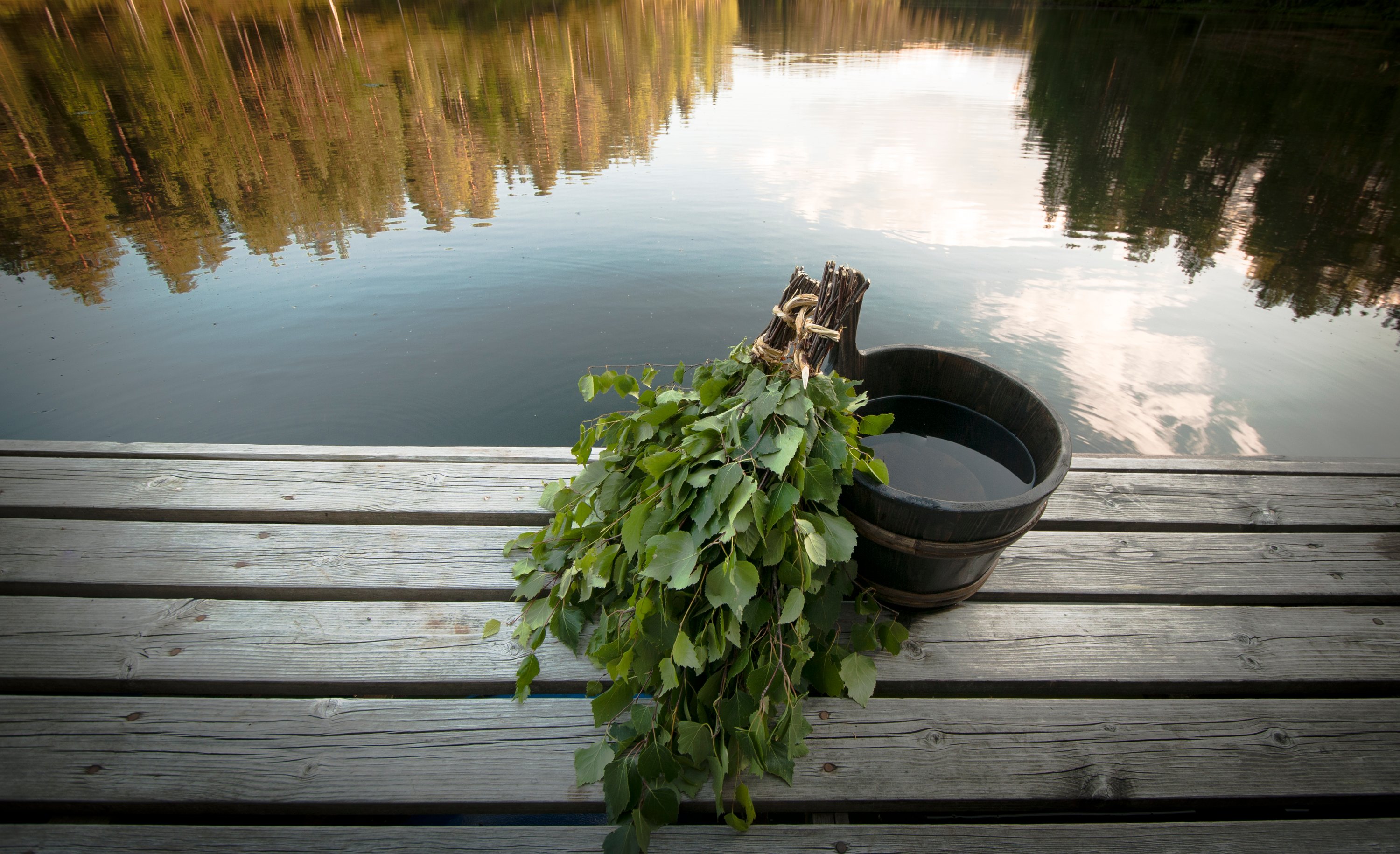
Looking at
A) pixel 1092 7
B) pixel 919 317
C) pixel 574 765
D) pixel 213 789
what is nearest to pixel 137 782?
pixel 213 789

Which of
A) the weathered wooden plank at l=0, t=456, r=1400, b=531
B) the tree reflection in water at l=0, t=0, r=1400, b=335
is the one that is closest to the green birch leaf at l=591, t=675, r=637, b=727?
the weathered wooden plank at l=0, t=456, r=1400, b=531

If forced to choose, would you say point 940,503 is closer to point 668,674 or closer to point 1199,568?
point 668,674

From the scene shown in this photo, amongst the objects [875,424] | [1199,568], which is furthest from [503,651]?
[1199,568]

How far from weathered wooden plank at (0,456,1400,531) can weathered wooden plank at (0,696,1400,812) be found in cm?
67

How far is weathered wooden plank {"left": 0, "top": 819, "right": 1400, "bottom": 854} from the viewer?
1.32 m

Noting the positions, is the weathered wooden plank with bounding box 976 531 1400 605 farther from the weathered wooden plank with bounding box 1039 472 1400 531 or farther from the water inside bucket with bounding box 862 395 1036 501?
the water inside bucket with bounding box 862 395 1036 501

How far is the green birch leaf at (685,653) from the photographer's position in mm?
1270

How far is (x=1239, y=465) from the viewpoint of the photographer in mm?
2453

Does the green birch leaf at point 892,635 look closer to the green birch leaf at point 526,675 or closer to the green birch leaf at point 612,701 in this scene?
the green birch leaf at point 612,701

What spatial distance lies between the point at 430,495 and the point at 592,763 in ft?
4.10

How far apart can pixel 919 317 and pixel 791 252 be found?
1.79m

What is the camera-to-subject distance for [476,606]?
72.1 inches

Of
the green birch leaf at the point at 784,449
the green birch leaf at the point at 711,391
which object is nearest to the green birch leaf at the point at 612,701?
the green birch leaf at the point at 784,449

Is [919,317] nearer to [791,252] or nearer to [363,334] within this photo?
[791,252]
